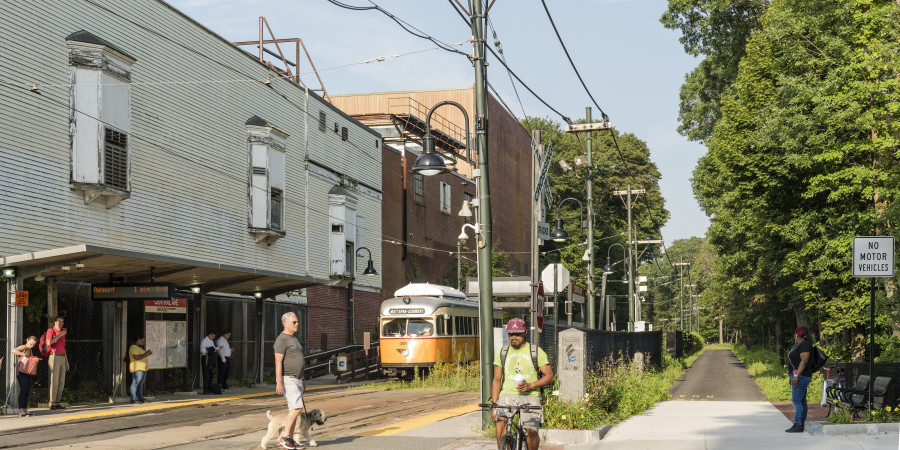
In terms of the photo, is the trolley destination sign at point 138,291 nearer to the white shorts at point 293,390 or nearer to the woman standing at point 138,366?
the woman standing at point 138,366

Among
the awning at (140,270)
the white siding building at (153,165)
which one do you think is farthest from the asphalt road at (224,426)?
the white siding building at (153,165)

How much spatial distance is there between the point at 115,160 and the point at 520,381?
18.3 meters

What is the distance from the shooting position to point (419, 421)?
17531 millimetres

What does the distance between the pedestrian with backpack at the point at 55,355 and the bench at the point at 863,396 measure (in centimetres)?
1502

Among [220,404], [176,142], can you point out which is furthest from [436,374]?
[176,142]

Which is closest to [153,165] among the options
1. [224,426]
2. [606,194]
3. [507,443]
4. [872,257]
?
[224,426]

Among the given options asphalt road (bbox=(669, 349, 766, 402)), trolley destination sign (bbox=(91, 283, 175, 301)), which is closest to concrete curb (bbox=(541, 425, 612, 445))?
trolley destination sign (bbox=(91, 283, 175, 301))

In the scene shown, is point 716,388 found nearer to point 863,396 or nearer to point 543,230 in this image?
point 863,396

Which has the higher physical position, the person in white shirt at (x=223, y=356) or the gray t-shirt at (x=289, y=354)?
the gray t-shirt at (x=289, y=354)

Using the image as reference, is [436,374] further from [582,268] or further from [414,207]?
[582,268]

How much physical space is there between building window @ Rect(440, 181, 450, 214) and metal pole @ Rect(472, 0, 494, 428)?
35834 mm

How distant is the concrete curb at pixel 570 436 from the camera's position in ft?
46.5

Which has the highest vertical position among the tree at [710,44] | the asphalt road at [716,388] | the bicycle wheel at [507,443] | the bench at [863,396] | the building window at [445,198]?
the tree at [710,44]

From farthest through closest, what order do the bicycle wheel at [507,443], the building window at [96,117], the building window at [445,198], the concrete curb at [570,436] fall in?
the building window at [445,198] → the building window at [96,117] → the concrete curb at [570,436] → the bicycle wheel at [507,443]
